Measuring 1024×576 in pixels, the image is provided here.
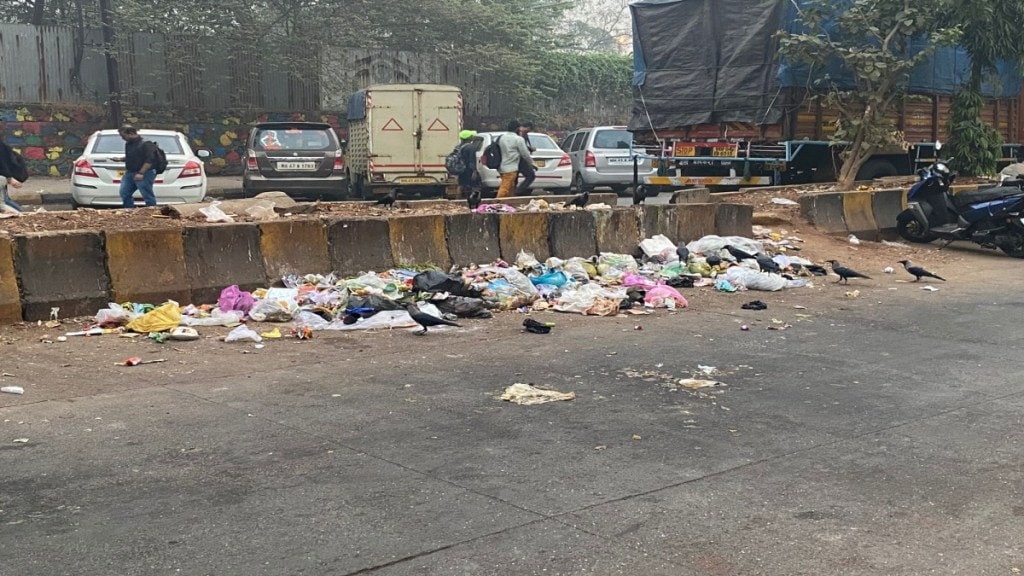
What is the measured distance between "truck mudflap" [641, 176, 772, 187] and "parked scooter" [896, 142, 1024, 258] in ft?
10.0

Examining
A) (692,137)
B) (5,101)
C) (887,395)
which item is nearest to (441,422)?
(887,395)

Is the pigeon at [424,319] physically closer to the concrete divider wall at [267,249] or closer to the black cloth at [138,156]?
the concrete divider wall at [267,249]

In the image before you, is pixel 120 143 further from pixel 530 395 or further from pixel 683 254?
pixel 530 395

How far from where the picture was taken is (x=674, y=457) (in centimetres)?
496

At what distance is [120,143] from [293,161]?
3.37 metres

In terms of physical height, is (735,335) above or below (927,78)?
below

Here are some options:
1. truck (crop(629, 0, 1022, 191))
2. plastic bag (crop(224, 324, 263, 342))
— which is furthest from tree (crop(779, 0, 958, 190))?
plastic bag (crop(224, 324, 263, 342))

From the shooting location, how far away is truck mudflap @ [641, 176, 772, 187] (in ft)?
55.5

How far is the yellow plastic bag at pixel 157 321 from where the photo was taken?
7.85 m

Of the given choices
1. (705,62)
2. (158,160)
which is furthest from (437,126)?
(158,160)

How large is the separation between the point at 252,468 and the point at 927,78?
15.9 meters

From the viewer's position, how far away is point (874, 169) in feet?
57.4

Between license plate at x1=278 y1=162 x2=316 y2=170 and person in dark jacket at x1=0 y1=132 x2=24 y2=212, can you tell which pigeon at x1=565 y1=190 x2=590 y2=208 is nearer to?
license plate at x1=278 y1=162 x2=316 y2=170

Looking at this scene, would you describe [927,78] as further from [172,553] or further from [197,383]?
[172,553]
